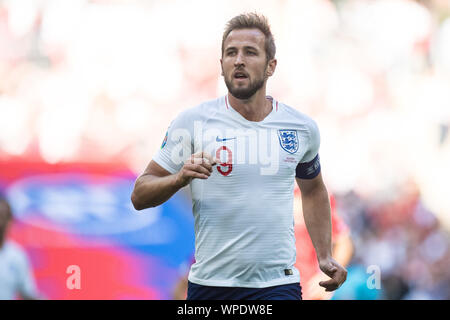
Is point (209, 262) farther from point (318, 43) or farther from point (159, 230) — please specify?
point (318, 43)

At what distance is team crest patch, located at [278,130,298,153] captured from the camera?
3636 mm

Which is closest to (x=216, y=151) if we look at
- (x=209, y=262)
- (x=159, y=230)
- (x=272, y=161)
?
(x=272, y=161)

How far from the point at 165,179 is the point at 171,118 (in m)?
4.57

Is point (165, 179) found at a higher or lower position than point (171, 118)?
lower

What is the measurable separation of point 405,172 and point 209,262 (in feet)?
17.8

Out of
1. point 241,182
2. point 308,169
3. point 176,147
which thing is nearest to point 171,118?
point 308,169

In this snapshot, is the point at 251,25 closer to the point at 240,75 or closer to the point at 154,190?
the point at 240,75

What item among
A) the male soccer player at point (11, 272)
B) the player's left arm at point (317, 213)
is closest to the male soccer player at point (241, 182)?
the player's left arm at point (317, 213)

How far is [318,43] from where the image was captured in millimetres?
8125

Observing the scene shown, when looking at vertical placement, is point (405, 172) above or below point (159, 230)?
above

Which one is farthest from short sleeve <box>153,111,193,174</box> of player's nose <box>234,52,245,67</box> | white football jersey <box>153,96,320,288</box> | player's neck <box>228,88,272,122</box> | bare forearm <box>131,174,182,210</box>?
player's nose <box>234,52,245,67</box>

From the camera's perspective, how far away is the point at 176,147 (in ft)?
11.5

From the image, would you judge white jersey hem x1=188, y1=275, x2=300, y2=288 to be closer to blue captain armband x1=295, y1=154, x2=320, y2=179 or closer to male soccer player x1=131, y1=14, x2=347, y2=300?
male soccer player x1=131, y1=14, x2=347, y2=300
